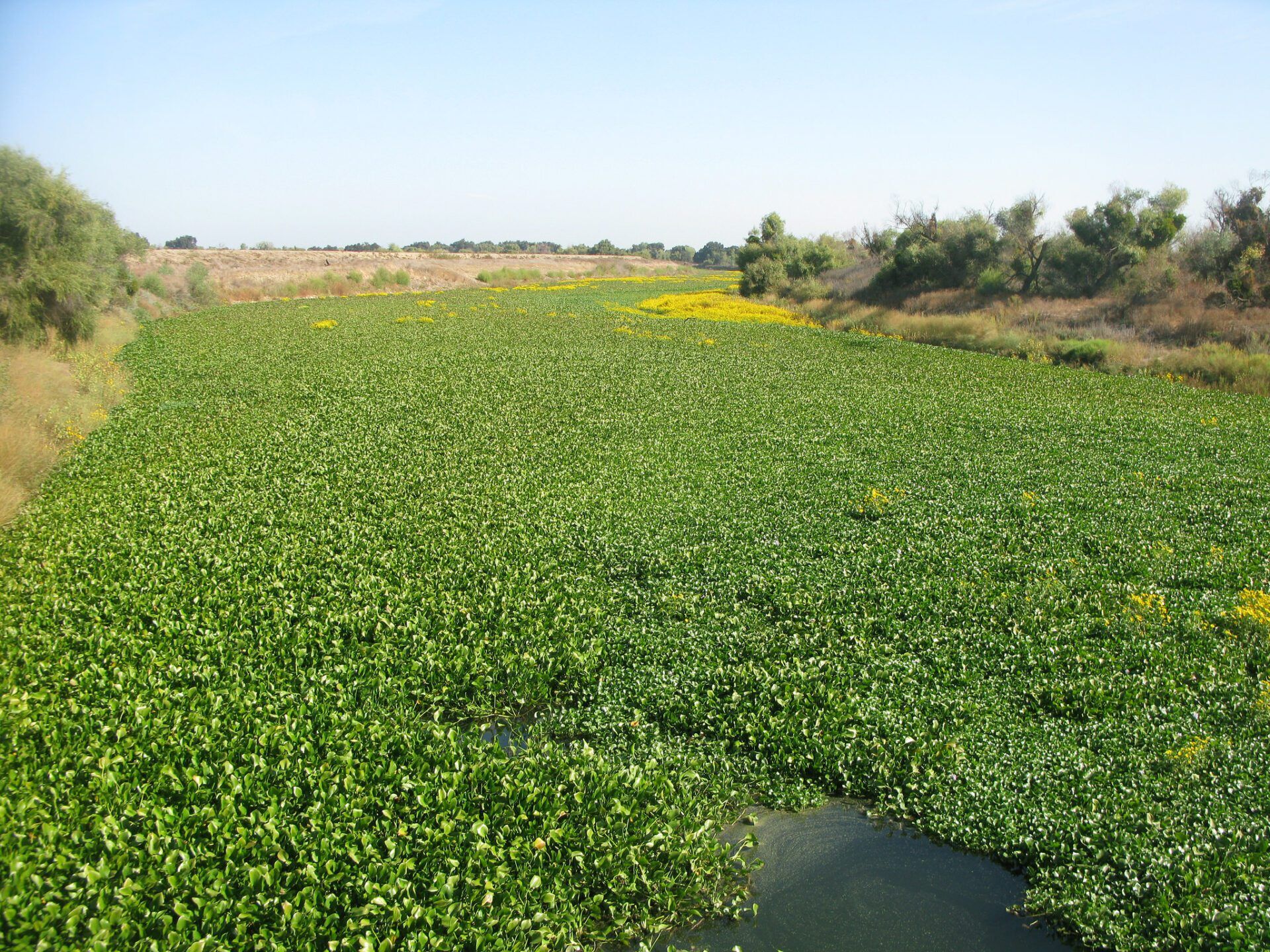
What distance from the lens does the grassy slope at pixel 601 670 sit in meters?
5.57

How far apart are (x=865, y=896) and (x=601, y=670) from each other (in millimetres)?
3662

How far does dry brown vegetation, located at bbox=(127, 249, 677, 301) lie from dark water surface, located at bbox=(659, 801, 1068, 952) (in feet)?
182

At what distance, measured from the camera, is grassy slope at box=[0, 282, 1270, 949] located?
5574mm

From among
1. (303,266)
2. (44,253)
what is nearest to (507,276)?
(303,266)

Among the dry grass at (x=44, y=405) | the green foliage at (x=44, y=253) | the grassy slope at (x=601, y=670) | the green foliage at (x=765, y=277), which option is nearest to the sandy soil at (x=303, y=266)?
the green foliage at (x=44, y=253)

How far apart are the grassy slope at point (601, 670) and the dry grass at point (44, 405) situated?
576 millimetres

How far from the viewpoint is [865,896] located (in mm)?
6164

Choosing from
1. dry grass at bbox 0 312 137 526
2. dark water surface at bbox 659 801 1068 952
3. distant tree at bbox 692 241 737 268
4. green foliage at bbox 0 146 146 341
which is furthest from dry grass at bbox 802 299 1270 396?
distant tree at bbox 692 241 737 268

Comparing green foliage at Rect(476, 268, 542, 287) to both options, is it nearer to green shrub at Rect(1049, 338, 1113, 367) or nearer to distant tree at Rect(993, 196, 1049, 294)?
distant tree at Rect(993, 196, 1049, 294)

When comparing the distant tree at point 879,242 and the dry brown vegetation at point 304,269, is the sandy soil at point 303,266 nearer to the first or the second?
the dry brown vegetation at point 304,269

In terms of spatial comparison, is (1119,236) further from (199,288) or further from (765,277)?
(199,288)

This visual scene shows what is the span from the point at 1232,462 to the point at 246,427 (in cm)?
2206

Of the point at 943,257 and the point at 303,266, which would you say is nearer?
the point at 943,257

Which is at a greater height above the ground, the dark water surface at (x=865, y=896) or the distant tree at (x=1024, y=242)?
the distant tree at (x=1024, y=242)
